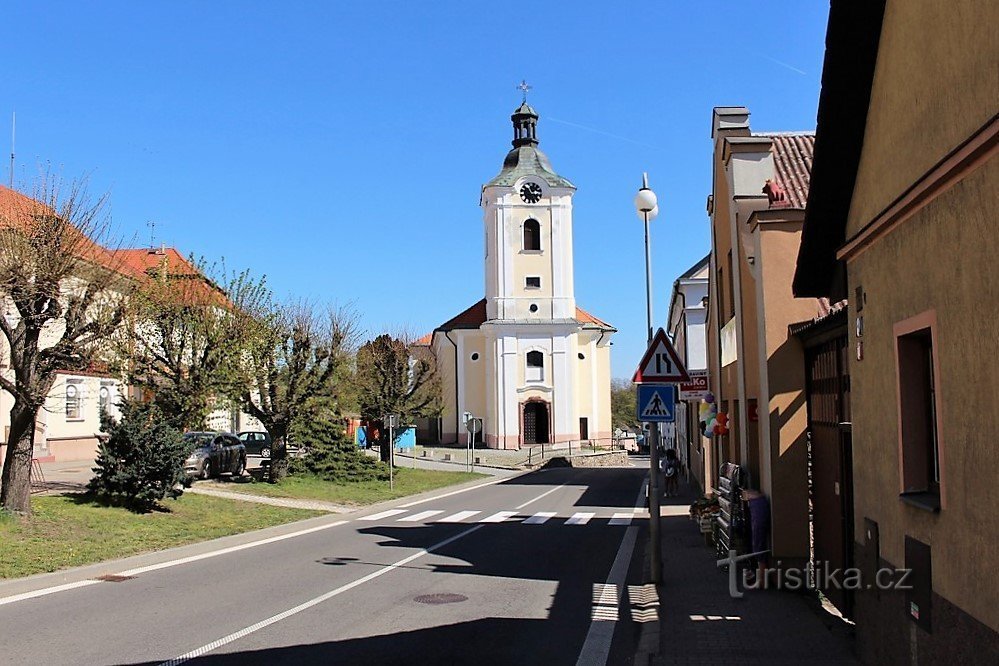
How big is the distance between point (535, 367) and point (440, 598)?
51730 mm

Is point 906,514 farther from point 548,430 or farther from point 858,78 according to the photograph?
point 548,430

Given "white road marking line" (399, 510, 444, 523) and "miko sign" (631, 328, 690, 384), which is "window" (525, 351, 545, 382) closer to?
"white road marking line" (399, 510, 444, 523)

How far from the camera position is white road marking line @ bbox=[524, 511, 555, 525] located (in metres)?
22.7

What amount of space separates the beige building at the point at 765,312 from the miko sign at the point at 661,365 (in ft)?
3.55

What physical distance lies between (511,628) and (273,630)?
2545mm

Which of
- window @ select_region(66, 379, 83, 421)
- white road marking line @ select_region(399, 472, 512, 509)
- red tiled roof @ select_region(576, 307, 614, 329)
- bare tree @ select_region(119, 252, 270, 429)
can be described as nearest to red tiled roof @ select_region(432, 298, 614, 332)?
red tiled roof @ select_region(576, 307, 614, 329)

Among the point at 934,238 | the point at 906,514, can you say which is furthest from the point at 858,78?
the point at 906,514

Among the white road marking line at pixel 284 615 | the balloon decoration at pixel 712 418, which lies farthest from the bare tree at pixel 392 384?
the white road marking line at pixel 284 615

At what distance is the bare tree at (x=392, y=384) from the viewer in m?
53.6

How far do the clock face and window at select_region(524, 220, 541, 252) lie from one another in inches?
61.1

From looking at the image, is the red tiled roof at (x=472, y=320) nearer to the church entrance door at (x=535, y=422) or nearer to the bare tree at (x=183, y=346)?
the church entrance door at (x=535, y=422)

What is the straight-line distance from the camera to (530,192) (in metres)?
63.8

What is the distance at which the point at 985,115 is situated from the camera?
481 cm

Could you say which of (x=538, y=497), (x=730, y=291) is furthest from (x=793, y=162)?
(x=538, y=497)
